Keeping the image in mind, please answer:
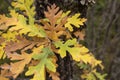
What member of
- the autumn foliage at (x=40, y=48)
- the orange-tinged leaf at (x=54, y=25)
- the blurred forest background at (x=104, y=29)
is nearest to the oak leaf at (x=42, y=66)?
the autumn foliage at (x=40, y=48)

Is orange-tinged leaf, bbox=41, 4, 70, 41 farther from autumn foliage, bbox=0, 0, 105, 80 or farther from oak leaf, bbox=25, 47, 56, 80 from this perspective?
oak leaf, bbox=25, 47, 56, 80

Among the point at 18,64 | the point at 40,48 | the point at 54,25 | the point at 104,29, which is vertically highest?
the point at 104,29

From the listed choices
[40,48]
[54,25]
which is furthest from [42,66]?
[54,25]

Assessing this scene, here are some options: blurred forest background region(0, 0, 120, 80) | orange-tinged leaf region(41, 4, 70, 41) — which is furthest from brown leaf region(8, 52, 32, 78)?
blurred forest background region(0, 0, 120, 80)

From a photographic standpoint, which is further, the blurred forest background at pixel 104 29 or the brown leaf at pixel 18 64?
the blurred forest background at pixel 104 29

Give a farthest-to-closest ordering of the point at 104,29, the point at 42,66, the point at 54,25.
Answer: the point at 104,29, the point at 54,25, the point at 42,66

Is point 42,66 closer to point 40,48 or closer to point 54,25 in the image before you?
point 40,48

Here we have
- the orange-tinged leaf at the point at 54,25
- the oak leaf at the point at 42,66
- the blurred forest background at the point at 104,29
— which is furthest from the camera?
the blurred forest background at the point at 104,29

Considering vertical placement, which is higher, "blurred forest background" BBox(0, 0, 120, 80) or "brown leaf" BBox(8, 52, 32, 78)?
"blurred forest background" BBox(0, 0, 120, 80)

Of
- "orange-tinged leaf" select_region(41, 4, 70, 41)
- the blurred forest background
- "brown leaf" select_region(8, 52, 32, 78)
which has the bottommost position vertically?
"brown leaf" select_region(8, 52, 32, 78)

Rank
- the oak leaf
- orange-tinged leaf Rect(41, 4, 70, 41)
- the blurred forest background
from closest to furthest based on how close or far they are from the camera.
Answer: the oak leaf < orange-tinged leaf Rect(41, 4, 70, 41) < the blurred forest background

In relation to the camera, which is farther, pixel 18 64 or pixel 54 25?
pixel 54 25

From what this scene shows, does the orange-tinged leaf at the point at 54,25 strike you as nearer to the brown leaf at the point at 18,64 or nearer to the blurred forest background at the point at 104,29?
the brown leaf at the point at 18,64
